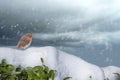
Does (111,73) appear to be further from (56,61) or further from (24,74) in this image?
(24,74)

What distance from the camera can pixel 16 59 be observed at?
446 cm

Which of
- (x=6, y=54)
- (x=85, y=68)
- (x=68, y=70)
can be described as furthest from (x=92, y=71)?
(x=6, y=54)

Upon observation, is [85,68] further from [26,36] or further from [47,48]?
[26,36]

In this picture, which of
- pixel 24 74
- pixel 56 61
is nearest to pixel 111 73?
pixel 56 61

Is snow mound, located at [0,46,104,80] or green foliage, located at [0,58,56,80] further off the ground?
snow mound, located at [0,46,104,80]

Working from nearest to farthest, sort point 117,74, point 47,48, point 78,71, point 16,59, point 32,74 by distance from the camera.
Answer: point 32,74 → point 16,59 → point 47,48 → point 78,71 → point 117,74

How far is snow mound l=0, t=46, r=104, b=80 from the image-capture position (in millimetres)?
4492

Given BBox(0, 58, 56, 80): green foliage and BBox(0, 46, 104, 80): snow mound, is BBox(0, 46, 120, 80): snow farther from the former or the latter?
BBox(0, 58, 56, 80): green foliage

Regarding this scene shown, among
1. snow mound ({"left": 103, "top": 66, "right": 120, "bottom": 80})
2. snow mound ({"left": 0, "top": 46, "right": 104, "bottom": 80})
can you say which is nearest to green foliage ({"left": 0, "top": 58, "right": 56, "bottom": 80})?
snow mound ({"left": 0, "top": 46, "right": 104, "bottom": 80})

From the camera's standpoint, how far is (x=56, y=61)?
4.75 m

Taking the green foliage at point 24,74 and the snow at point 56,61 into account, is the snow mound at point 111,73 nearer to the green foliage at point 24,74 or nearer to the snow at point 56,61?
the snow at point 56,61

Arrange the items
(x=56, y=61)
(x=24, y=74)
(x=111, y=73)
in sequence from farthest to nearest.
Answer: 1. (x=111, y=73)
2. (x=56, y=61)
3. (x=24, y=74)

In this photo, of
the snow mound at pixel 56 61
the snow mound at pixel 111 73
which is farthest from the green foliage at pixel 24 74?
the snow mound at pixel 111 73

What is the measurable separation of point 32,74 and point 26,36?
8.61 feet
